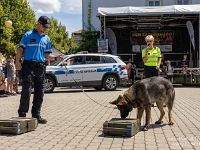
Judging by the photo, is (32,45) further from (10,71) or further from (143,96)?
(10,71)

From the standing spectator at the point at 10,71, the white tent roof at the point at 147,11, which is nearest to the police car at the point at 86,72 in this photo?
the standing spectator at the point at 10,71

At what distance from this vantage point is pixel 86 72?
15641 mm

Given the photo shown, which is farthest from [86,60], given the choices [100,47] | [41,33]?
[41,33]

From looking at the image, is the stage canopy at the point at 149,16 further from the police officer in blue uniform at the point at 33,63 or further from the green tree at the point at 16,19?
the police officer in blue uniform at the point at 33,63

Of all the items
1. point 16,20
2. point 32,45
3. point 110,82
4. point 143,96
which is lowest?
point 110,82

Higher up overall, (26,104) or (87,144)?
(26,104)

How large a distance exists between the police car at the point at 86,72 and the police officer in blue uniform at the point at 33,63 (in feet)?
28.3

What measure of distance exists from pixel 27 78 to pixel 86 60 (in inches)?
380

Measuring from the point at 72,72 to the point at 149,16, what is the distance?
1017 centimetres

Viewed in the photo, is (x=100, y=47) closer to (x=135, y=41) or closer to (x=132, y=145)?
(x=135, y=41)

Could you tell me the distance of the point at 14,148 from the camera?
459 cm

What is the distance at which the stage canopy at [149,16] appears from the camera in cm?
2092

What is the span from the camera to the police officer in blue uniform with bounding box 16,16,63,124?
6.24 m

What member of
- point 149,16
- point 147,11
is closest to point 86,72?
point 147,11
